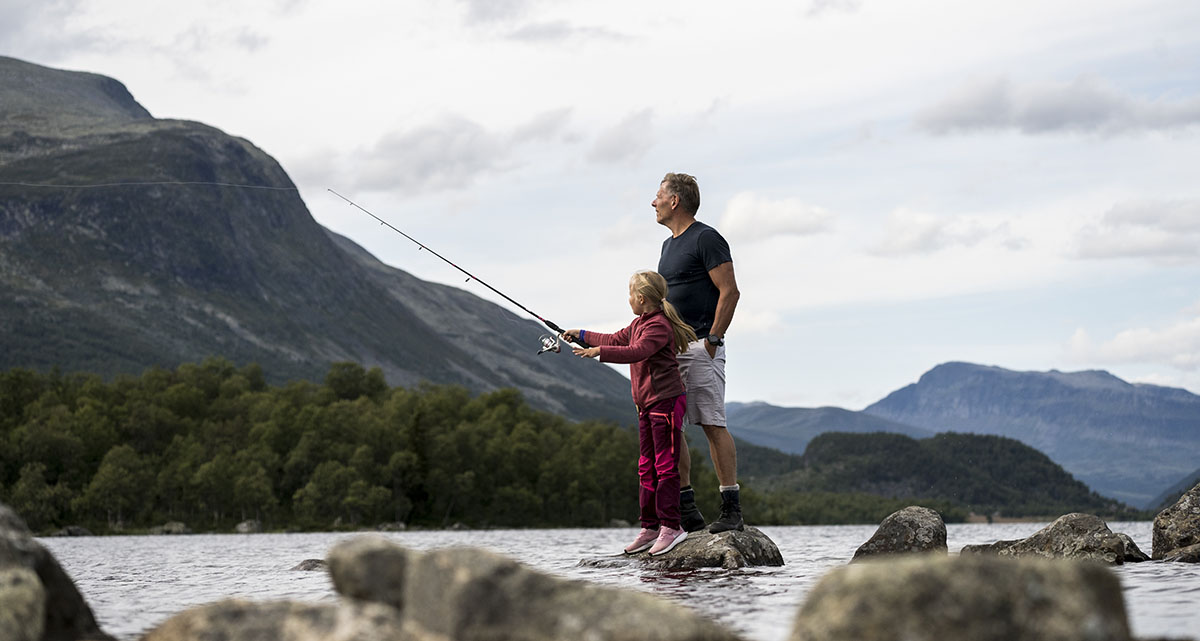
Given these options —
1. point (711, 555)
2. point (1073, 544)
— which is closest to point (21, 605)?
point (711, 555)

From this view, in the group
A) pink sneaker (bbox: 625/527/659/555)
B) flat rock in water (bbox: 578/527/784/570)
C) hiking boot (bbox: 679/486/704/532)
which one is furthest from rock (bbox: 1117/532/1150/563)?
pink sneaker (bbox: 625/527/659/555)

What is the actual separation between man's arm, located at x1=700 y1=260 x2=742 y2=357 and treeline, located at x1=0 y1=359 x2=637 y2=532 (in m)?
94.8

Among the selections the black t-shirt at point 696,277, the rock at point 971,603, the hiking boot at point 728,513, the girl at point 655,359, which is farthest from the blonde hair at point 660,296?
the rock at point 971,603

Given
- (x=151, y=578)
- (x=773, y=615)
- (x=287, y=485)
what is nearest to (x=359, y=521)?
(x=287, y=485)

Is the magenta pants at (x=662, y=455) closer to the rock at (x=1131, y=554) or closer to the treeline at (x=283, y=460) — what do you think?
the rock at (x=1131, y=554)

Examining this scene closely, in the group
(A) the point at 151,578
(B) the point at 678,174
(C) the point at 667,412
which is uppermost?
(B) the point at 678,174

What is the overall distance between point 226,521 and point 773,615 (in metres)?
106

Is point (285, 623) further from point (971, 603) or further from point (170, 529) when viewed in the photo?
point (170, 529)

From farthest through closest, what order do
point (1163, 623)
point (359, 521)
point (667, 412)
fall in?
point (359, 521) < point (667, 412) < point (1163, 623)

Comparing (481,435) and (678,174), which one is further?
(481,435)

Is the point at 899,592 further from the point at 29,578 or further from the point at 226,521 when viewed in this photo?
the point at 226,521

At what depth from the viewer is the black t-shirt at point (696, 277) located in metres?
12.2

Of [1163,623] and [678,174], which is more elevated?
[678,174]

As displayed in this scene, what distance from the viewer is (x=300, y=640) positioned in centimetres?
529
